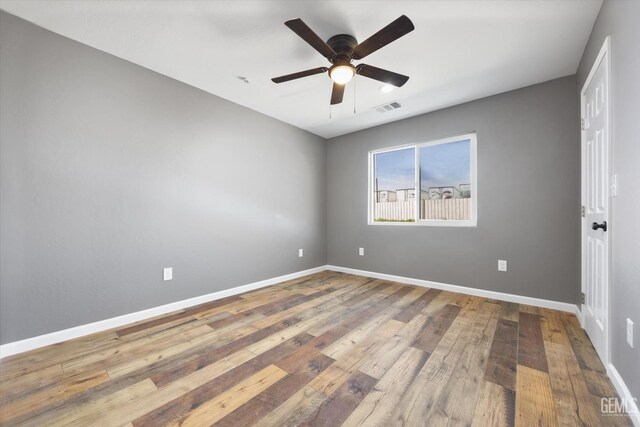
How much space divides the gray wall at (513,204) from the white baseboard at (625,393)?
1.26 metres

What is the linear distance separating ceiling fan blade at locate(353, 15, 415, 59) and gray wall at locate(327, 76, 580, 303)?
2031 mm

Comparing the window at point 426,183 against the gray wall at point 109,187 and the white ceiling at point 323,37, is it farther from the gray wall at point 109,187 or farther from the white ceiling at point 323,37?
the gray wall at point 109,187

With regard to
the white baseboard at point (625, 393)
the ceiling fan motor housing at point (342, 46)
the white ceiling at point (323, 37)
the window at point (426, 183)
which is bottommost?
the white baseboard at point (625, 393)

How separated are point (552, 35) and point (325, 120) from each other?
2.54 m

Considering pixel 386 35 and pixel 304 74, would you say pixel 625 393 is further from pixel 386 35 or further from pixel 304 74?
pixel 304 74

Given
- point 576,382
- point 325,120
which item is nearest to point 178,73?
point 325,120

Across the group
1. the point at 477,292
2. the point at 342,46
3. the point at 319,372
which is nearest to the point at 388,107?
the point at 342,46

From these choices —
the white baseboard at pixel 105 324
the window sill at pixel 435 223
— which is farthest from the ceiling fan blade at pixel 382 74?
the white baseboard at pixel 105 324

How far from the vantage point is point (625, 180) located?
1.33m

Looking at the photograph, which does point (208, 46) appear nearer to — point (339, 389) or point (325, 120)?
point (325, 120)

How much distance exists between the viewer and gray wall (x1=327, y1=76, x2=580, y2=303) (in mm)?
2523

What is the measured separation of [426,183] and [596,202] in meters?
1.78

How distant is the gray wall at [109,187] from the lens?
1817 mm

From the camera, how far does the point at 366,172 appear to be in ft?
13.5
